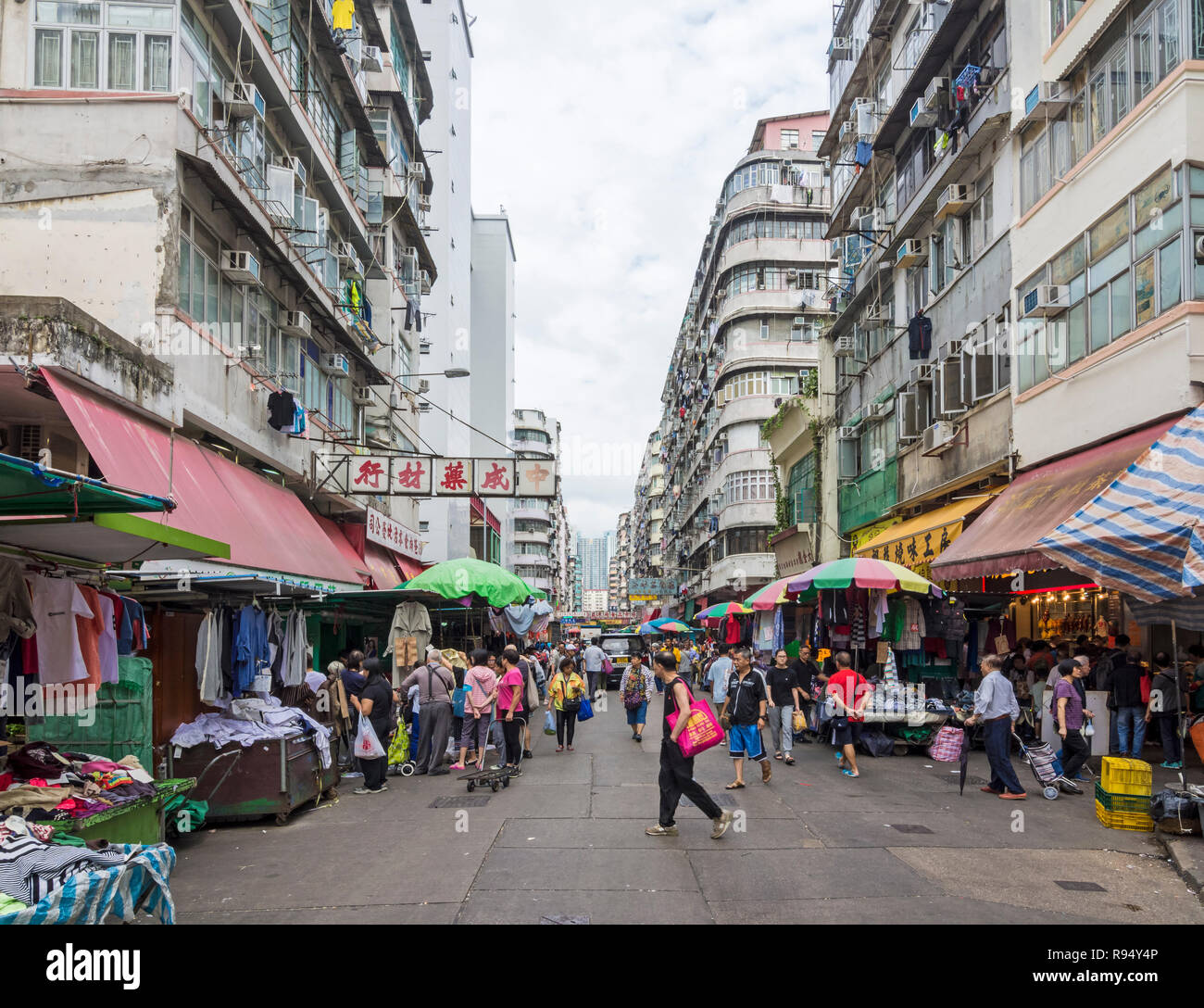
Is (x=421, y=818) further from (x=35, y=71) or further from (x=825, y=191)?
(x=825, y=191)

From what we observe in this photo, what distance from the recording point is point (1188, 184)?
37.6 ft

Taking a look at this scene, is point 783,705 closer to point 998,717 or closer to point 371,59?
point 998,717

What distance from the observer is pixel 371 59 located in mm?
25188

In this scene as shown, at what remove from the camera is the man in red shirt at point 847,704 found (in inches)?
503

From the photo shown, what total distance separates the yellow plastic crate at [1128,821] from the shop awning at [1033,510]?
3174 mm

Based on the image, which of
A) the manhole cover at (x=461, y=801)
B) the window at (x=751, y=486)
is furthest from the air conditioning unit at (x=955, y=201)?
the window at (x=751, y=486)

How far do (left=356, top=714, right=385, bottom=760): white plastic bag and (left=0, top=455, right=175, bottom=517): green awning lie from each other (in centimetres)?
594

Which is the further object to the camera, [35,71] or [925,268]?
[925,268]

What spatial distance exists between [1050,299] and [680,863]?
1136 cm

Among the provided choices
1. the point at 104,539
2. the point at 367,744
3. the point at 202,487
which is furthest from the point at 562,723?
the point at 104,539

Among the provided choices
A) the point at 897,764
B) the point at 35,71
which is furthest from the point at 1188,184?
the point at 35,71

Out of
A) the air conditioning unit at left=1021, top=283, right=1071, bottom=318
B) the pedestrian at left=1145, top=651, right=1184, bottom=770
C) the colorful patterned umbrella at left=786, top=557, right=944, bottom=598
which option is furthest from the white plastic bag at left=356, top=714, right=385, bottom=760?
the air conditioning unit at left=1021, top=283, right=1071, bottom=318
